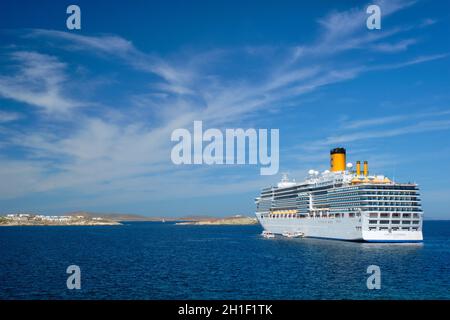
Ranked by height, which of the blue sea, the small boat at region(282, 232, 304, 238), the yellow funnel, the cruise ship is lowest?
the small boat at region(282, 232, 304, 238)

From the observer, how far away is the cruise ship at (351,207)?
92125mm

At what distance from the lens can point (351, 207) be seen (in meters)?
96.6

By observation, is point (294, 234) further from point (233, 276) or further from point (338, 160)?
point (233, 276)

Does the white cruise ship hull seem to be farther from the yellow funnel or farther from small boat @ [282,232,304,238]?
the yellow funnel

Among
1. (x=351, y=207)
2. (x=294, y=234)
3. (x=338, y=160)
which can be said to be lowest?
(x=294, y=234)

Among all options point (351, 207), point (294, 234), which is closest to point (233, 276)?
point (351, 207)

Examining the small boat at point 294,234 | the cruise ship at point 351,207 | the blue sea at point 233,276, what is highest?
the cruise ship at point 351,207

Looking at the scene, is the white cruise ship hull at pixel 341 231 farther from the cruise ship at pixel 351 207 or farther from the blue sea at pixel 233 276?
the blue sea at pixel 233 276

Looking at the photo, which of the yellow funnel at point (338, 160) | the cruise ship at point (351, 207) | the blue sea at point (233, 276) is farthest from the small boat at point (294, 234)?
the blue sea at point (233, 276)

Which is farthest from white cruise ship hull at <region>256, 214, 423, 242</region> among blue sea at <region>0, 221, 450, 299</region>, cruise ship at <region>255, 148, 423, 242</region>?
blue sea at <region>0, 221, 450, 299</region>

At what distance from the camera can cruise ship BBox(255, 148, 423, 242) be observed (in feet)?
302
